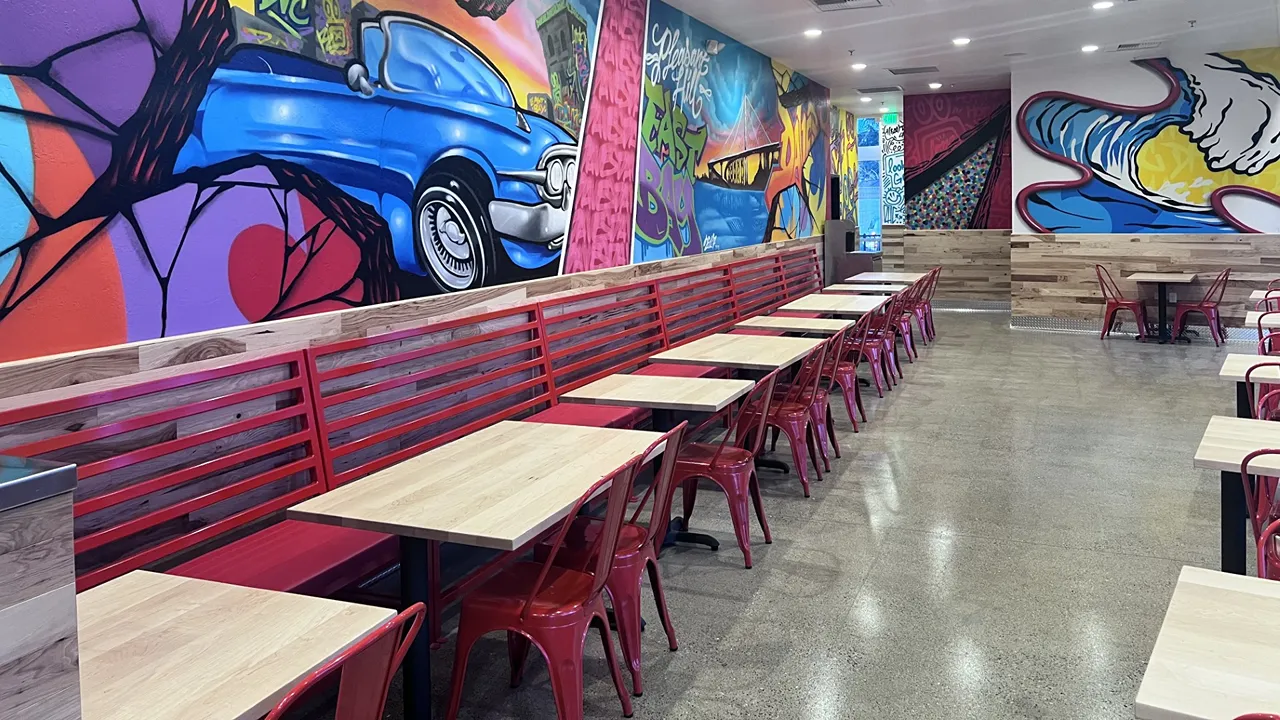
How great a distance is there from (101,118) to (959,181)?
41.5 ft

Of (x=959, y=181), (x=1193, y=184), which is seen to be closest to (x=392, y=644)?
(x=1193, y=184)

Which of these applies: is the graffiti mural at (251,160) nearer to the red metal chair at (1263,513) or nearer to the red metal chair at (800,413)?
the red metal chair at (800,413)

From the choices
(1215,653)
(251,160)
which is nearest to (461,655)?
(1215,653)

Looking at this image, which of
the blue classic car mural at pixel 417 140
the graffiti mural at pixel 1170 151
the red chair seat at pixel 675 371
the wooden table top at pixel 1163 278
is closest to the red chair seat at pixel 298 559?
the blue classic car mural at pixel 417 140

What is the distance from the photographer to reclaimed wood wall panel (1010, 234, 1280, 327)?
10273mm

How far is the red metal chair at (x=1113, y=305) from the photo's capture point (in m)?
10.4

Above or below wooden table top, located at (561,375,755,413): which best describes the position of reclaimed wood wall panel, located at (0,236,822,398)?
above

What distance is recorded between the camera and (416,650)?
8.40 ft

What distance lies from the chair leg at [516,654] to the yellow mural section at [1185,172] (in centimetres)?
1051

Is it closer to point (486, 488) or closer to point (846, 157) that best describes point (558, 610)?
point (486, 488)

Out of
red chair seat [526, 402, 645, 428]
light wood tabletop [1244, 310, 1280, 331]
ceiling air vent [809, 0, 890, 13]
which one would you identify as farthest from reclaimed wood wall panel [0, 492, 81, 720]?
A: ceiling air vent [809, 0, 890, 13]

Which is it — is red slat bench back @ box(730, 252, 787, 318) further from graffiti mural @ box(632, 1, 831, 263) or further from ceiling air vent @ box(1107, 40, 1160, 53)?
ceiling air vent @ box(1107, 40, 1160, 53)

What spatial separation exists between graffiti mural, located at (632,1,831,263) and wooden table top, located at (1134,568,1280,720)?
5.13 metres

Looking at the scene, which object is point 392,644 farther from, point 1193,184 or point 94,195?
point 1193,184
